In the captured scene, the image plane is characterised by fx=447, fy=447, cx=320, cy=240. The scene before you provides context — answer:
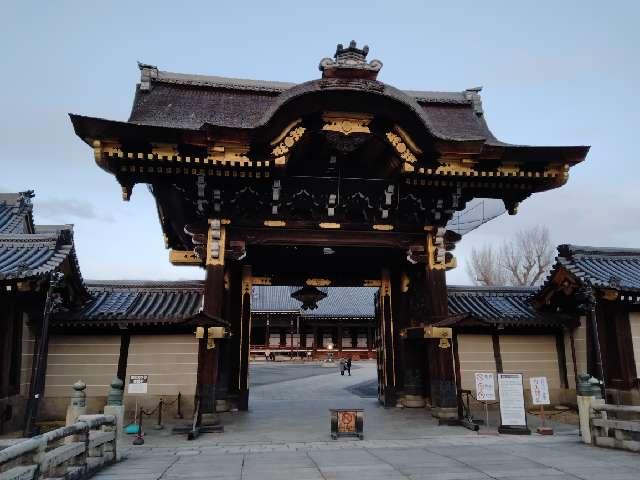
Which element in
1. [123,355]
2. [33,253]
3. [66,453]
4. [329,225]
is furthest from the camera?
[123,355]

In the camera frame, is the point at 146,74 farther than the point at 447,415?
Yes

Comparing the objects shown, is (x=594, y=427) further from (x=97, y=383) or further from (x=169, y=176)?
(x=97, y=383)

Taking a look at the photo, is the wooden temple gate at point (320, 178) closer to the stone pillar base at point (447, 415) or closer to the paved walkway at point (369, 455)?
the stone pillar base at point (447, 415)

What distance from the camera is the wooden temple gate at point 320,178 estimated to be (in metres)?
10.8

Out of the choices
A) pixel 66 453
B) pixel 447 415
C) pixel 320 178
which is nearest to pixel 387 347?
pixel 447 415

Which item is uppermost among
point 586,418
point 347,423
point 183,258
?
point 183,258

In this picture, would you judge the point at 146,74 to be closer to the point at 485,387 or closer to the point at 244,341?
the point at 244,341

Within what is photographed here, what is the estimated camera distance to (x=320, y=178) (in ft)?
39.5

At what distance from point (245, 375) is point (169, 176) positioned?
726 cm

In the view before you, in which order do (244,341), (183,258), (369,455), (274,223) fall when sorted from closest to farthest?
1. (369,455)
2. (274,223)
3. (183,258)
4. (244,341)

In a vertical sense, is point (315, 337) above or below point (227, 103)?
below

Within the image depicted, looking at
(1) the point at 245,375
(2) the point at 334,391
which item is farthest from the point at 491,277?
(1) the point at 245,375

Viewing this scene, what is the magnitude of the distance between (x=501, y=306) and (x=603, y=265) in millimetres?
3308

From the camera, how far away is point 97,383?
12688 millimetres
